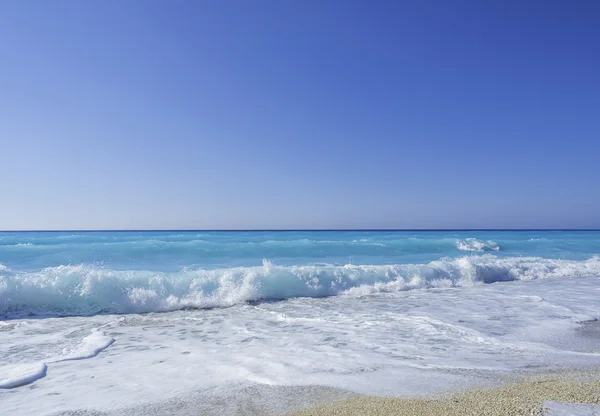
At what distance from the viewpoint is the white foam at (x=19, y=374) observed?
445 centimetres

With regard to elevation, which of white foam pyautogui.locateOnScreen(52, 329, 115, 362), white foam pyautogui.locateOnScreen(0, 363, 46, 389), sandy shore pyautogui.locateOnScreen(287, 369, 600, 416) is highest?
sandy shore pyautogui.locateOnScreen(287, 369, 600, 416)

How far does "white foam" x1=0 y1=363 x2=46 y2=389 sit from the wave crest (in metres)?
4.62

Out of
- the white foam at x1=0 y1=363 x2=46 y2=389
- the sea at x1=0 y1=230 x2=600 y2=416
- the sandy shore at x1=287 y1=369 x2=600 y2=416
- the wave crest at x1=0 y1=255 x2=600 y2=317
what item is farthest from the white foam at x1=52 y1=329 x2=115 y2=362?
the sandy shore at x1=287 y1=369 x2=600 y2=416

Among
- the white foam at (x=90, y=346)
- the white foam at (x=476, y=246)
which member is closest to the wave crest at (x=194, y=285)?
the white foam at (x=90, y=346)

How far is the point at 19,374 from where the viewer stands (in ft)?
15.5

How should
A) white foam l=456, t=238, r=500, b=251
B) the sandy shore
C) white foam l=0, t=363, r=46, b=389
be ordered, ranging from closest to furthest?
the sandy shore < white foam l=0, t=363, r=46, b=389 < white foam l=456, t=238, r=500, b=251

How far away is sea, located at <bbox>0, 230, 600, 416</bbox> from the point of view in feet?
13.4

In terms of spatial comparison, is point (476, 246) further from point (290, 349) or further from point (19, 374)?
point (19, 374)

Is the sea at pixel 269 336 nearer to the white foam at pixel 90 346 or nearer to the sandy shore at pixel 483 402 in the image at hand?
the white foam at pixel 90 346

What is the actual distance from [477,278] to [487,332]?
8.74 m

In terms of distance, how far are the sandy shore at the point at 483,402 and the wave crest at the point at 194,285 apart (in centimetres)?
744

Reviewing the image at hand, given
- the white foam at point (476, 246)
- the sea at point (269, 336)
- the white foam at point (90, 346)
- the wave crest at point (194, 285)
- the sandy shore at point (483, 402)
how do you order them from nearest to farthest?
1. the sandy shore at point (483, 402)
2. the sea at point (269, 336)
3. the white foam at point (90, 346)
4. the wave crest at point (194, 285)
5. the white foam at point (476, 246)

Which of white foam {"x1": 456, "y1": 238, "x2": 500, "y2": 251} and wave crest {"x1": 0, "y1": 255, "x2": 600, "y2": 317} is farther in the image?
white foam {"x1": 456, "y1": 238, "x2": 500, "y2": 251}

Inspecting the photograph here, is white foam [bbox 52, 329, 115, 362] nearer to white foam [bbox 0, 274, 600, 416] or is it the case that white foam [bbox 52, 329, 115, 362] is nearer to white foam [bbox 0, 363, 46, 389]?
white foam [bbox 0, 274, 600, 416]
